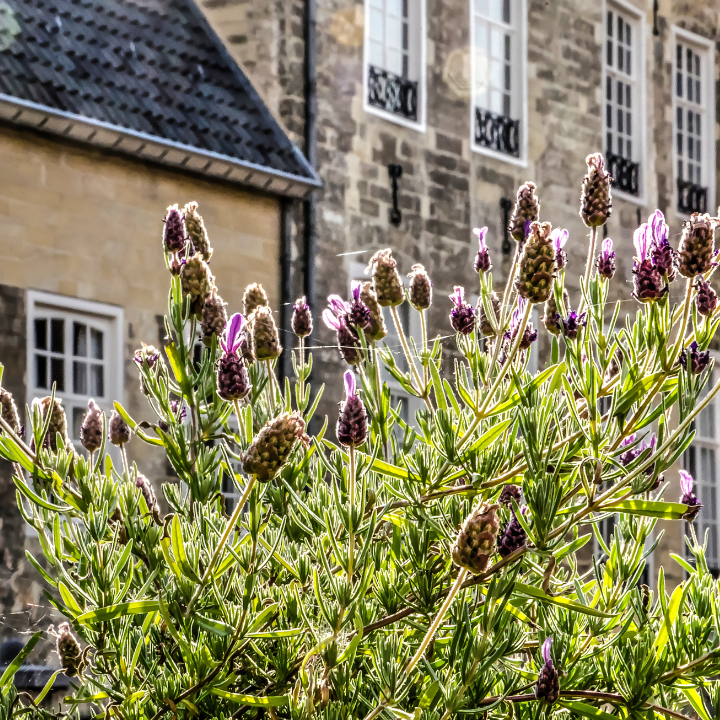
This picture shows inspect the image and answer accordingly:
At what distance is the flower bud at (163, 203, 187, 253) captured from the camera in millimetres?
3277

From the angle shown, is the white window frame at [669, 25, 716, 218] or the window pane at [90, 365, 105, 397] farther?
the white window frame at [669, 25, 716, 218]

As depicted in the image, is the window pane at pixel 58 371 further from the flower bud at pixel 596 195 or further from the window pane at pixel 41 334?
the flower bud at pixel 596 195

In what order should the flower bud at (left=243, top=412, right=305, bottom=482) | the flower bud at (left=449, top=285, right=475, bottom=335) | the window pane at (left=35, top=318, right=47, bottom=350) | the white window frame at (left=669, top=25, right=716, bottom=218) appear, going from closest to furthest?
the flower bud at (left=243, top=412, right=305, bottom=482) < the flower bud at (left=449, top=285, right=475, bottom=335) < the window pane at (left=35, top=318, right=47, bottom=350) < the white window frame at (left=669, top=25, right=716, bottom=218)

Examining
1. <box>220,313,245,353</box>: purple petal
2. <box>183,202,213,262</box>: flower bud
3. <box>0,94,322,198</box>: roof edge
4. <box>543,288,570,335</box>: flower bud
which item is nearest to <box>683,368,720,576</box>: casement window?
<box>0,94,322,198</box>: roof edge

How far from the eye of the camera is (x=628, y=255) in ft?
46.1

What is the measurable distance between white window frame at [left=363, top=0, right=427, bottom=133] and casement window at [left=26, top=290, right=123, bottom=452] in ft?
11.4

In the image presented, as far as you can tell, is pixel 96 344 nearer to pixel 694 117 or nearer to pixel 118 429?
pixel 118 429

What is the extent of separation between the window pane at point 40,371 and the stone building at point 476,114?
216 centimetres

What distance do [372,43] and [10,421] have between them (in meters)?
8.89

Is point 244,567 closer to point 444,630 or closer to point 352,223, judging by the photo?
point 444,630

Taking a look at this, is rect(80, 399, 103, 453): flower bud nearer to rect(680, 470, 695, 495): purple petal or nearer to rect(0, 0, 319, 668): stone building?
rect(680, 470, 695, 495): purple petal

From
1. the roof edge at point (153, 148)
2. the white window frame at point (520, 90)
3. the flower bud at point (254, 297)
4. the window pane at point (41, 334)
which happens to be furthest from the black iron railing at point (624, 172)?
the flower bud at point (254, 297)

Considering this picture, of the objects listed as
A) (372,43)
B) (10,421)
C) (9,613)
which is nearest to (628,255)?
(372,43)

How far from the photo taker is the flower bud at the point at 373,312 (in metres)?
3.46
